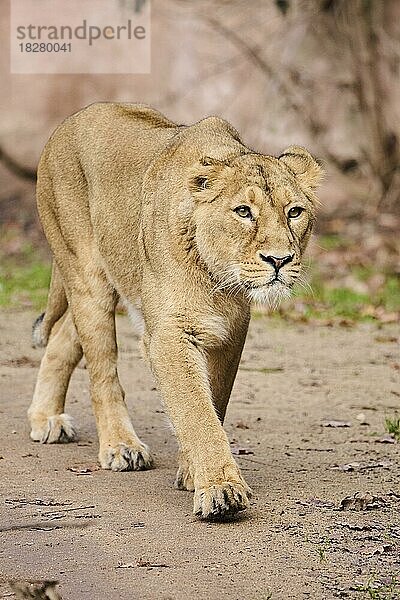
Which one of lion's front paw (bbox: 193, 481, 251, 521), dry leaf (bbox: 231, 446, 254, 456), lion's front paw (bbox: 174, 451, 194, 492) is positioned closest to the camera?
lion's front paw (bbox: 193, 481, 251, 521)

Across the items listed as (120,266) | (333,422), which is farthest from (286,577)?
(333,422)

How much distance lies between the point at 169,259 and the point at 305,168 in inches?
24.7

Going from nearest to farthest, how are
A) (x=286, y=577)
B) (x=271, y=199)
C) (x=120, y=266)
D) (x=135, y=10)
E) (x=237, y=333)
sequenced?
(x=286, y=577) → (x=271, y=199) → (x=237, y=333) → (x=120, y=266) → (x=135, y=10)

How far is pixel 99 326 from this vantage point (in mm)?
5402

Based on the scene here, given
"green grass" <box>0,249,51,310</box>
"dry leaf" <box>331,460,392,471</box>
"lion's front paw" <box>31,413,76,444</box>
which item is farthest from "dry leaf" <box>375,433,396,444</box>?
"green grass" <box>0,249,51,310</box>

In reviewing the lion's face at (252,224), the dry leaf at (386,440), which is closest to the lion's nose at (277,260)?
the lion's face at (252,224)

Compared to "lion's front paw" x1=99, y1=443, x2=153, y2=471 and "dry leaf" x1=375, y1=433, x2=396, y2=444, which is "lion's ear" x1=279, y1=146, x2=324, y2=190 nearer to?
"lion's front paw" x1=99, y1=443, x2=153, y2=471

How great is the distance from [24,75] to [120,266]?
851 centimetres

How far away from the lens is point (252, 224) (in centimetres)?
430

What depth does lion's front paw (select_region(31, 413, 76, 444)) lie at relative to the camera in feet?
18.4

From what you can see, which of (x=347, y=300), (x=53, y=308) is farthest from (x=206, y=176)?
(x=347, y=300)

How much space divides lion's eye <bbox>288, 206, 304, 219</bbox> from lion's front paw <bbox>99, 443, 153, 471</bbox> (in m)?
1.32

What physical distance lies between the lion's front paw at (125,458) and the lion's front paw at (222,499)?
3.26ft

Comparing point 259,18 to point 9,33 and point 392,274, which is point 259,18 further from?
point 392,274
